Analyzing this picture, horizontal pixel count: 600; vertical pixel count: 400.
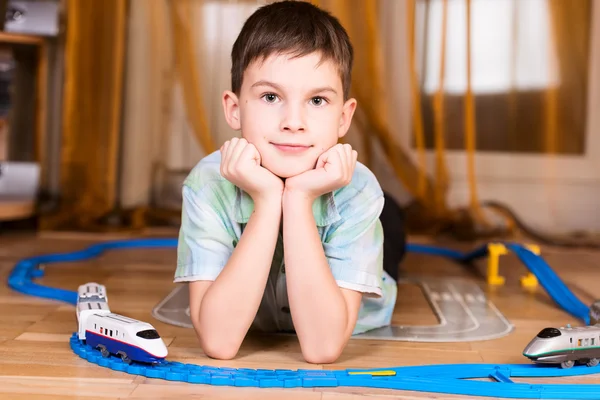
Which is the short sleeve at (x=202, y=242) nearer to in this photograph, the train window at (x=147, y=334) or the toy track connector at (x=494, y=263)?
the train window at (x=147, y=334)

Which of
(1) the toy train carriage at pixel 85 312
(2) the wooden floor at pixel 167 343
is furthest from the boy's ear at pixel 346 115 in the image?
(1) the toy train carriage at pixel 85 312

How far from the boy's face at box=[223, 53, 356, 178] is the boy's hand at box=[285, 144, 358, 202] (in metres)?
0.02

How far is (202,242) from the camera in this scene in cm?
118

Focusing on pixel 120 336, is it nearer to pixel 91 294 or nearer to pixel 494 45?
pixel 91 294

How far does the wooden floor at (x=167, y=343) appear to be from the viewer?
1.04 metres

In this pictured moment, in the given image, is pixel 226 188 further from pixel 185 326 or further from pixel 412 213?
pixel 412 213

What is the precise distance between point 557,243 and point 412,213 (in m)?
0.51

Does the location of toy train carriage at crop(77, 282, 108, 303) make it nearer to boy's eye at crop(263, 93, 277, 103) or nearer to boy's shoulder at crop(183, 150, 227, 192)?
boy's shoulder at crop(183, 150, 227, 192)

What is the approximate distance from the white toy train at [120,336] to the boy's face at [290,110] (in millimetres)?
298

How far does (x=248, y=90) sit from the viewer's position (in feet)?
3.68

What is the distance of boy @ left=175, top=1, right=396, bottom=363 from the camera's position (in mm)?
1097

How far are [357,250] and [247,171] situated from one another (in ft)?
0.76

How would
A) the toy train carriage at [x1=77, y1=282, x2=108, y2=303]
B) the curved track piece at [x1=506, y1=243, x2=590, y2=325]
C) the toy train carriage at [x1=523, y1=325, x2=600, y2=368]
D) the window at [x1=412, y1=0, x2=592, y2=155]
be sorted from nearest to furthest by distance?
the toy train carriage at [x1=523, y1=325, x2=600, y2=368] < the toy train carriage at [x1=77, y1=282, x2=108, y2=303] < the curved track piece at [x1=506, y1=243, x2=590, y2=325] < the window at [x1=412, y1=0, x2=592, y2=155]

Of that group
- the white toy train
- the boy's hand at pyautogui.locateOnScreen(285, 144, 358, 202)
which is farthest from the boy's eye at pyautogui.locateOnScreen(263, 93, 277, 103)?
the white toy train
